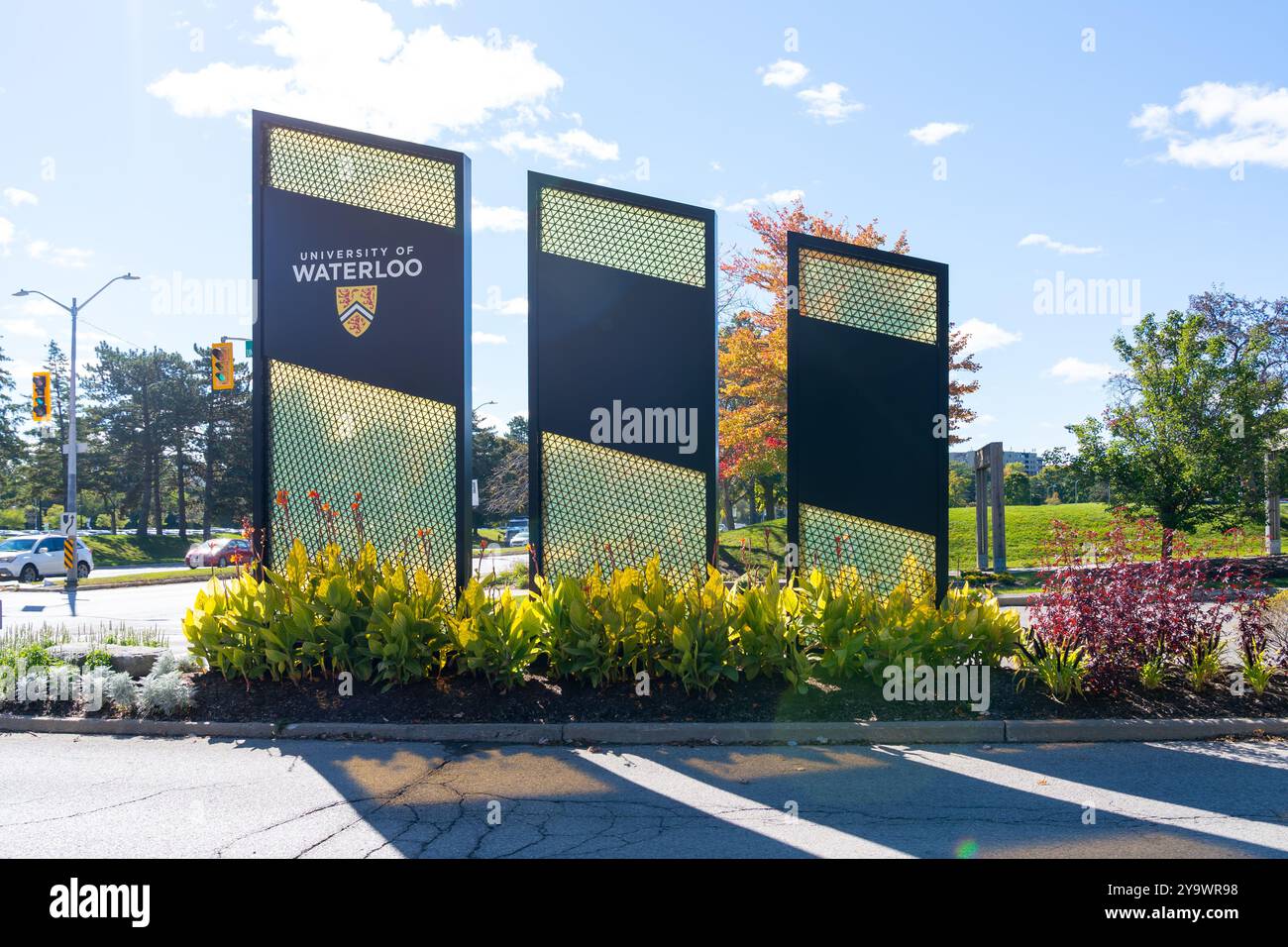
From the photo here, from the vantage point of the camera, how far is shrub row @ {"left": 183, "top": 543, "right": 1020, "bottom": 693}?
23.8 feet

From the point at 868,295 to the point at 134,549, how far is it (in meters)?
54.2

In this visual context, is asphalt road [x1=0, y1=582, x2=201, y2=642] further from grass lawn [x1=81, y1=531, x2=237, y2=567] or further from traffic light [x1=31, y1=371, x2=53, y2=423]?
grass lawn [x1=81, y1=531, x2=237, y2=567]

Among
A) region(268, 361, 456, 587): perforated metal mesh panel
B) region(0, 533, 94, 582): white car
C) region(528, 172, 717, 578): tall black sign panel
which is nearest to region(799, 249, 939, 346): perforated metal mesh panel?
region(528, 172, 717, 578): tall black sign panel

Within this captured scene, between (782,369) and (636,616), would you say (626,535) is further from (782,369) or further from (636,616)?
(782,369)

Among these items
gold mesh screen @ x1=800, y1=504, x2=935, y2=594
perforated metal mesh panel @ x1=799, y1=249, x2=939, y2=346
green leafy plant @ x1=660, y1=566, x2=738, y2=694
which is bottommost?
green leafy plant @ x1=660, y1=566, x2=738, y2=694

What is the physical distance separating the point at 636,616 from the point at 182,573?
2837cm

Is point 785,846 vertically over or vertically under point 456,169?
under

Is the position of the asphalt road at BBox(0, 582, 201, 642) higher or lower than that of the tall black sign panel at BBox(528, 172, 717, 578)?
lower

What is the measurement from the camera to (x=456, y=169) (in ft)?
28.1

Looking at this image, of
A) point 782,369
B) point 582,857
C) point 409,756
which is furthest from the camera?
point 782,369

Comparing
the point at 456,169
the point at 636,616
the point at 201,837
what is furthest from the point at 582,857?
the point at 456,169

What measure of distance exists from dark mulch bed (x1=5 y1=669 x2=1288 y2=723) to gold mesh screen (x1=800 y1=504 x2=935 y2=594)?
4.06 ft

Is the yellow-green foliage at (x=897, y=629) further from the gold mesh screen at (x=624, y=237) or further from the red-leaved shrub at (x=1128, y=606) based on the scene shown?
the gold mesh screen at (x=624, y=237)

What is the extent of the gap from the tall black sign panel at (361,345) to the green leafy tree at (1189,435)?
18.2m
